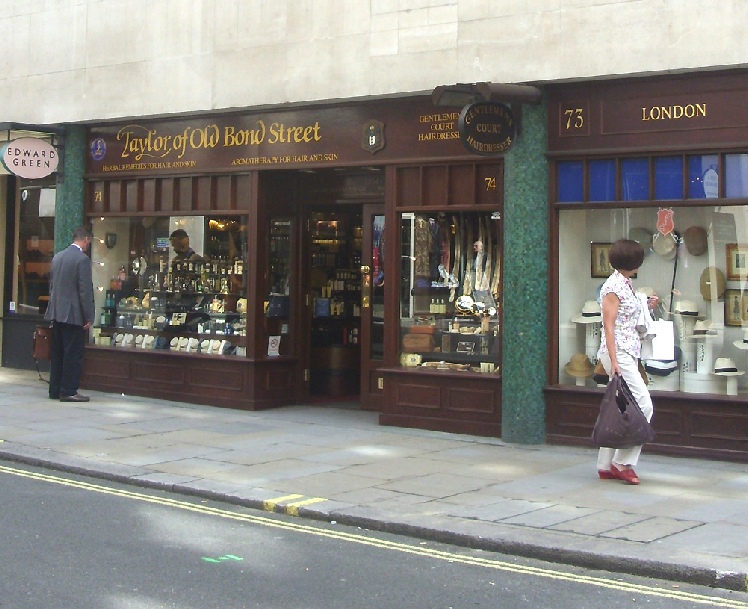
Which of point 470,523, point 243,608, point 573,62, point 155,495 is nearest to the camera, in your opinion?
point 243,608

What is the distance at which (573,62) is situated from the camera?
10492 mm

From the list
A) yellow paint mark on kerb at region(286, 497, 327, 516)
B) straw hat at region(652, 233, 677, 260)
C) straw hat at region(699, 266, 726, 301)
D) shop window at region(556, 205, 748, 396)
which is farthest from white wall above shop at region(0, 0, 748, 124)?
yellow paint mark on kerb at region(286, 497, 327, 516)

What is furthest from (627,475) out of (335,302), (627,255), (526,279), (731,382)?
(335,302)

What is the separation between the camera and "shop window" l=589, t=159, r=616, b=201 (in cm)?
1071

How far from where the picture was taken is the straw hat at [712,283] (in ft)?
34.5

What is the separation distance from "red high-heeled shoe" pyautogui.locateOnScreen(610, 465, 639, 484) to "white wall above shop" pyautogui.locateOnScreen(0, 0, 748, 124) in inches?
151

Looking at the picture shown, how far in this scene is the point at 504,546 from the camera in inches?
272

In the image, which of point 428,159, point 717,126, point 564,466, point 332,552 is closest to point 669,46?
point 717,126

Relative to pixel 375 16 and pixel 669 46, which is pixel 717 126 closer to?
pixel 669 46

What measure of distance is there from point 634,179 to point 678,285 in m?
1.17

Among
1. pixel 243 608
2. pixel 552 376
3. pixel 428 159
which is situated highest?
pixel 428 159

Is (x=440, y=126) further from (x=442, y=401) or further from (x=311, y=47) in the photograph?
(x=442, y=401)

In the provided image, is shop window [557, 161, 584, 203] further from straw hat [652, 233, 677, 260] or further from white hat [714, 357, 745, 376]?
white hat [714, 357, 745, 376]

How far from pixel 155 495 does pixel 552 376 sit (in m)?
4.46
